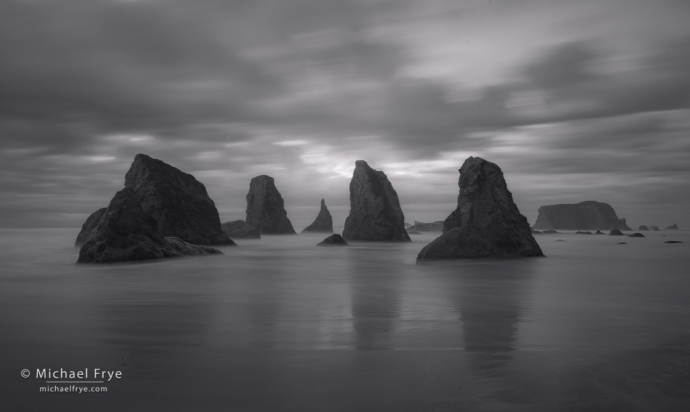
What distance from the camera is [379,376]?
173 inches

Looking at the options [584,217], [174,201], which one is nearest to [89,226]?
[174,201]

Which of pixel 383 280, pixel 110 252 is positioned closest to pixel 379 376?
pixel 383 280

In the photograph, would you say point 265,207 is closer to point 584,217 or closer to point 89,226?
point 89,226

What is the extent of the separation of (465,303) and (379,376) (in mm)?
5458

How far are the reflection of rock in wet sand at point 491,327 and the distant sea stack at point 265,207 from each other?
91083mm

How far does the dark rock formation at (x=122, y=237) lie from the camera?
63.9ft

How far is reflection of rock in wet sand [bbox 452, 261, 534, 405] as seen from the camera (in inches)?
162

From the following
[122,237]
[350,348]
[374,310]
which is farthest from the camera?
[122,237]

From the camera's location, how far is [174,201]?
1417 inches

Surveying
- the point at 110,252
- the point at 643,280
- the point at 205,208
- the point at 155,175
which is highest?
the point at 155,175

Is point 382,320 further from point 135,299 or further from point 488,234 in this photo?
point 488,234

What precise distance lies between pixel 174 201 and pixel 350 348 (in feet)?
110

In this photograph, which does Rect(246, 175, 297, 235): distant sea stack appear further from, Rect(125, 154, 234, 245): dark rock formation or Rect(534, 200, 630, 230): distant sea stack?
Rect(534, 200, 630, 230): distant sea stack

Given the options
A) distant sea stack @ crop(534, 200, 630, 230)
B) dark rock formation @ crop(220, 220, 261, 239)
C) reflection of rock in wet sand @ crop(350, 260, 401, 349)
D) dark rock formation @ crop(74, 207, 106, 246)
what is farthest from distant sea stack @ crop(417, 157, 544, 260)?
distant sea stack @ crop(534, 200, 630, 230)
